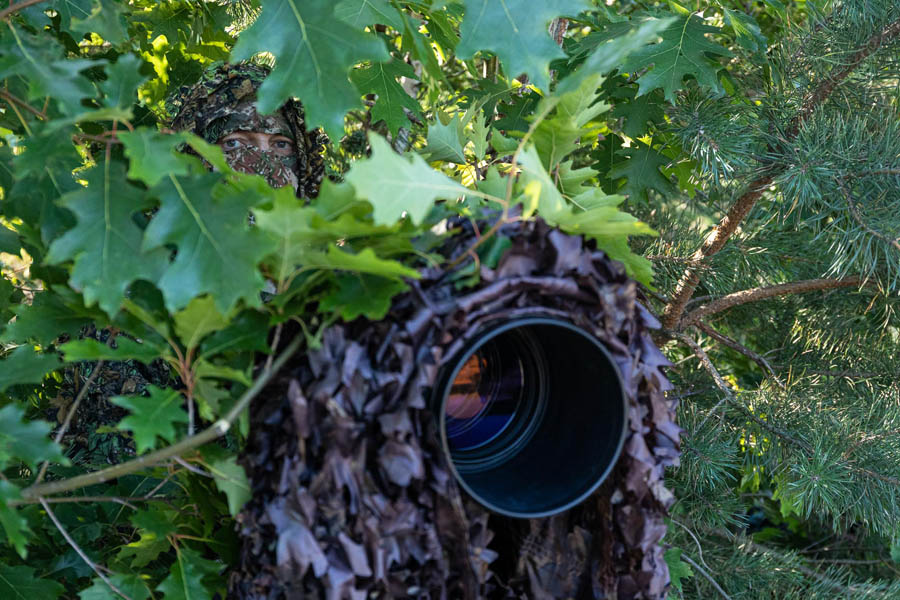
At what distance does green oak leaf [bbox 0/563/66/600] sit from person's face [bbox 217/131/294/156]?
0.60 metres

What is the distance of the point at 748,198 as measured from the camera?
4.00 ft

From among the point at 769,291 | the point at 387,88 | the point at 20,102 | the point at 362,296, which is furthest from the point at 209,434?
the point at 769,291

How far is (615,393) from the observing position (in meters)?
0.58

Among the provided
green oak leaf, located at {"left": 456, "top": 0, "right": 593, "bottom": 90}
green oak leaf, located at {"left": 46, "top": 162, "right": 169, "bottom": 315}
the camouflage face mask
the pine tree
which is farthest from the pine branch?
green oak leaf, located at {"left": 46, "top": 162, "right": 169, "bottom": 315}

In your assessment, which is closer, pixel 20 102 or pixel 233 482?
pixel 233 482

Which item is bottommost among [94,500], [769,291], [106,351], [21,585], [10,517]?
[769,291]

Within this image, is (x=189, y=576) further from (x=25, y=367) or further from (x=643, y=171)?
(x=643, y=171)

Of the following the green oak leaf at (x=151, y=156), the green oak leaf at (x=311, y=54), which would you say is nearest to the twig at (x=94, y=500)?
the green oak leaf at (x=151, y=156)

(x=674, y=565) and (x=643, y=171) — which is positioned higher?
(x=643, y=171)

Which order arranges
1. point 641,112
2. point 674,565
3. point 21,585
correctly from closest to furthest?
point 21,585 → point 674,565 → point 641,112

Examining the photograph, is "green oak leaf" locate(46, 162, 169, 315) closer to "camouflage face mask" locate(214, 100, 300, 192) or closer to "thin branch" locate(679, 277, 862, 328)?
"camouflage face mask" locate(214, 100, 300, 192)

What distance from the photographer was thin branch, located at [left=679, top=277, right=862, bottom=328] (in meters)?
1.28

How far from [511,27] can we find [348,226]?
38 cm

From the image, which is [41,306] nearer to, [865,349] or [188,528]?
[188,528]
